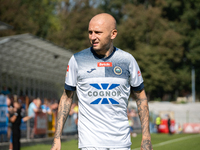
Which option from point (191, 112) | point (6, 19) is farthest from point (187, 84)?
point (6, 19)

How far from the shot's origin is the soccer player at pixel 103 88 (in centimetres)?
394

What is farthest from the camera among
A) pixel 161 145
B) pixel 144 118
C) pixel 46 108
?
pixel 46 108

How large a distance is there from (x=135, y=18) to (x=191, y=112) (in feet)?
50.4

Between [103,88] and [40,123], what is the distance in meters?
16.5

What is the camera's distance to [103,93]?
397 cm

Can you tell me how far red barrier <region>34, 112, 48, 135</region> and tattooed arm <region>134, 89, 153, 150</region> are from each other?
1557cm

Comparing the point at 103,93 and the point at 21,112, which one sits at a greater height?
the point at 103,93

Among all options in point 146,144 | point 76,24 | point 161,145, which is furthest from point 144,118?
point 76,24

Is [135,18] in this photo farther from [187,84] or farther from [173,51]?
[187,84]

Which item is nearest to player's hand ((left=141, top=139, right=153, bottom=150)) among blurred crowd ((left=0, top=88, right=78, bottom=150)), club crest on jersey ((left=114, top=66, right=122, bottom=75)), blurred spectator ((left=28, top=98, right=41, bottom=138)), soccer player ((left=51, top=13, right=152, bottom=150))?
soccer player ((left=51, top=13, right=152, bottom=150))

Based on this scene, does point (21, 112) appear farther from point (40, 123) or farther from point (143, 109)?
point (143, 109)

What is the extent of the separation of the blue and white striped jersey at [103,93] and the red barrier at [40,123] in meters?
15.7

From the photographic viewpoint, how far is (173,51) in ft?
178

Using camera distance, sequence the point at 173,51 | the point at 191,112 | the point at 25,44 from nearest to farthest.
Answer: the point at 25,44
the point at 191,112
the point at 173,51
